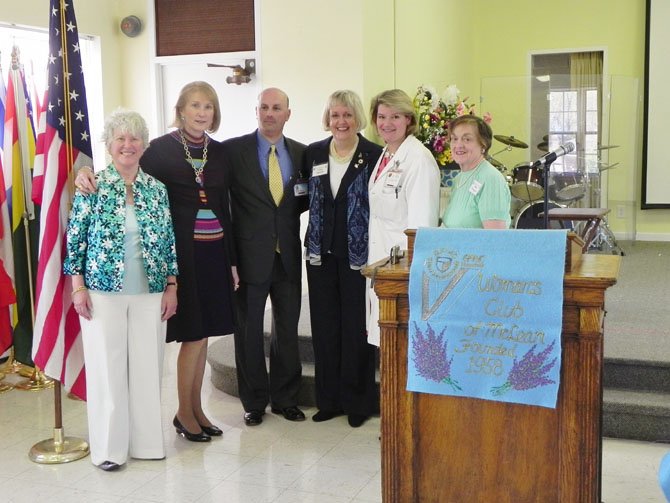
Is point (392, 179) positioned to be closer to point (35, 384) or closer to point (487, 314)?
point (487, 314)

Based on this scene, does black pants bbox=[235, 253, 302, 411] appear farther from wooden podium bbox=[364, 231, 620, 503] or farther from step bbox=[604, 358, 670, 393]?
wooden podium bbox=[364, 231, 620, 503]

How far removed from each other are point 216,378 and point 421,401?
8.34 ft

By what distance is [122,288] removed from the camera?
345 centimetres

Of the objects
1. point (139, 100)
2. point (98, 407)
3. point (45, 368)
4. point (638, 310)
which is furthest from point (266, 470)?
point (139, 100)

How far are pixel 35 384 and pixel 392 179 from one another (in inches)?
101

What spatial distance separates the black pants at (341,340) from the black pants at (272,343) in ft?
0.41

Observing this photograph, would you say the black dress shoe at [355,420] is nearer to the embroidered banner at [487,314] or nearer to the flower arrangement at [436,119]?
the embroidered banner at [487,314]

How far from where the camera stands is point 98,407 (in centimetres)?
356

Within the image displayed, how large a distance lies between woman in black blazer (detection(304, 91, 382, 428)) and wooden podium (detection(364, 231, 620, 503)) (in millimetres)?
1407

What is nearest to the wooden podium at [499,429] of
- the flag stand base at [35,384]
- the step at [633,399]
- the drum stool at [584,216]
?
the step at [633,399]

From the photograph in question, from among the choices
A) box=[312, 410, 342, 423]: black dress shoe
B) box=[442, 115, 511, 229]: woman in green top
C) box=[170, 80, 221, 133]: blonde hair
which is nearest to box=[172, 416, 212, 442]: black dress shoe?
box=[312, 410, 342, 423]: black dress shoe

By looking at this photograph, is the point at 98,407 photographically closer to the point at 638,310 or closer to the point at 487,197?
the point at 487,197

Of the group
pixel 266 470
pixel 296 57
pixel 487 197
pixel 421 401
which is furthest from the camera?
pixel 296 57

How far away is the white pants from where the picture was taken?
3488mm
